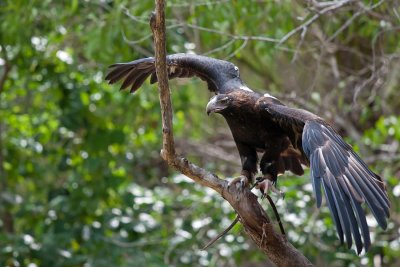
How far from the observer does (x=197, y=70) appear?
544 cm

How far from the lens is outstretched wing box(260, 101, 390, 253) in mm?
3924

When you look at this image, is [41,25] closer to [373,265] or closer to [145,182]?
[145,182]

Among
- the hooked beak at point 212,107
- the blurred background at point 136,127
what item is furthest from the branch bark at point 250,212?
the blurred background at point 136,127

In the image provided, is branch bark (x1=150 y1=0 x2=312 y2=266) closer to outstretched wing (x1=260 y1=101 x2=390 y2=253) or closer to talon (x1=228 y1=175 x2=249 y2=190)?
talon (x1=228 y1=175 x2=249 y2=190)

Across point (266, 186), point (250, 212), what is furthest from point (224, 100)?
point (250, 212)

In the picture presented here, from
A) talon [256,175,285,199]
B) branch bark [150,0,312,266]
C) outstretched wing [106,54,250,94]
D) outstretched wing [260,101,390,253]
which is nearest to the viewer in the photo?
outstretched wing [260,101,390,253]

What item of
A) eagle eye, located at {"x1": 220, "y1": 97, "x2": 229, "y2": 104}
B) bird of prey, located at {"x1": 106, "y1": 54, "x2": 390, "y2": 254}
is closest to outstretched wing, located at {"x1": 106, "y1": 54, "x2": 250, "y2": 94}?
bird of prey, located at {"x1": 106, "y1": 54, "x2": 390, "y2": 254}

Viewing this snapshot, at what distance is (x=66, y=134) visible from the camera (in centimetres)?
821

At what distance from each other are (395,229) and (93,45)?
2928 mm

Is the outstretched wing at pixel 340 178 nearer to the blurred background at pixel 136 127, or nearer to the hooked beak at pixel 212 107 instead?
the hooked beak at pixel 212 107

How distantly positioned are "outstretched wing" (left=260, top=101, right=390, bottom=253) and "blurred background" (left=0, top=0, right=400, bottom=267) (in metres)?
1.52

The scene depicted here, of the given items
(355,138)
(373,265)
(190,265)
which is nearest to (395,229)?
(373,265)

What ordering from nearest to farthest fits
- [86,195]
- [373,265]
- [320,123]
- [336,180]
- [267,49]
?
1. [336,180]
2. [320,123]
3. [267,49]
4. [373,265]
5. [86,195]

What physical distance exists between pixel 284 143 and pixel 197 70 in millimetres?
715
